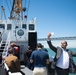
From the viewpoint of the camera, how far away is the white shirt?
22.5 ft

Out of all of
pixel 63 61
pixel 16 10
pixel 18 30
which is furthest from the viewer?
pixel 16 10

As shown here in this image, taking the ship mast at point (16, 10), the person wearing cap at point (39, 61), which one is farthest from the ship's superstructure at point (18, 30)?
the person wearing cap at point (39, 61)

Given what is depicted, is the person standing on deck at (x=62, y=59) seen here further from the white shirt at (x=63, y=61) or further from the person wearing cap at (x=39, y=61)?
the person wearing cap at (x=39, y=61)

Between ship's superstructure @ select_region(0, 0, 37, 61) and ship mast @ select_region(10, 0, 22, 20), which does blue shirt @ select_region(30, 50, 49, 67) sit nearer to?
ship's superstructure @ select_region(0, 0, 37, 61)

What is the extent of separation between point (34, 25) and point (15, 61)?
37.6 feet

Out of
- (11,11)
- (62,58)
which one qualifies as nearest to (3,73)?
(62,58)

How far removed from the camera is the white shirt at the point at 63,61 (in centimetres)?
686

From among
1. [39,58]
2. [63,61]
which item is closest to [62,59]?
[63,61]

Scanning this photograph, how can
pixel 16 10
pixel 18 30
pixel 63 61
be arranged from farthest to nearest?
pixel 16 10, pixel 18 30, pixel 63 61

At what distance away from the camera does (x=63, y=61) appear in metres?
6.87

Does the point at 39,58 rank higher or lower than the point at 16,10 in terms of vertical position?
lower

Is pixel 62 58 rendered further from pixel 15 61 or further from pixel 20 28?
pixel 20 28

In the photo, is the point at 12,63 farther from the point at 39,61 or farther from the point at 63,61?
the point at 63,61

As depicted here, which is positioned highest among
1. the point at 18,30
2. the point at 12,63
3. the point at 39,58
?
the point at 18,30
